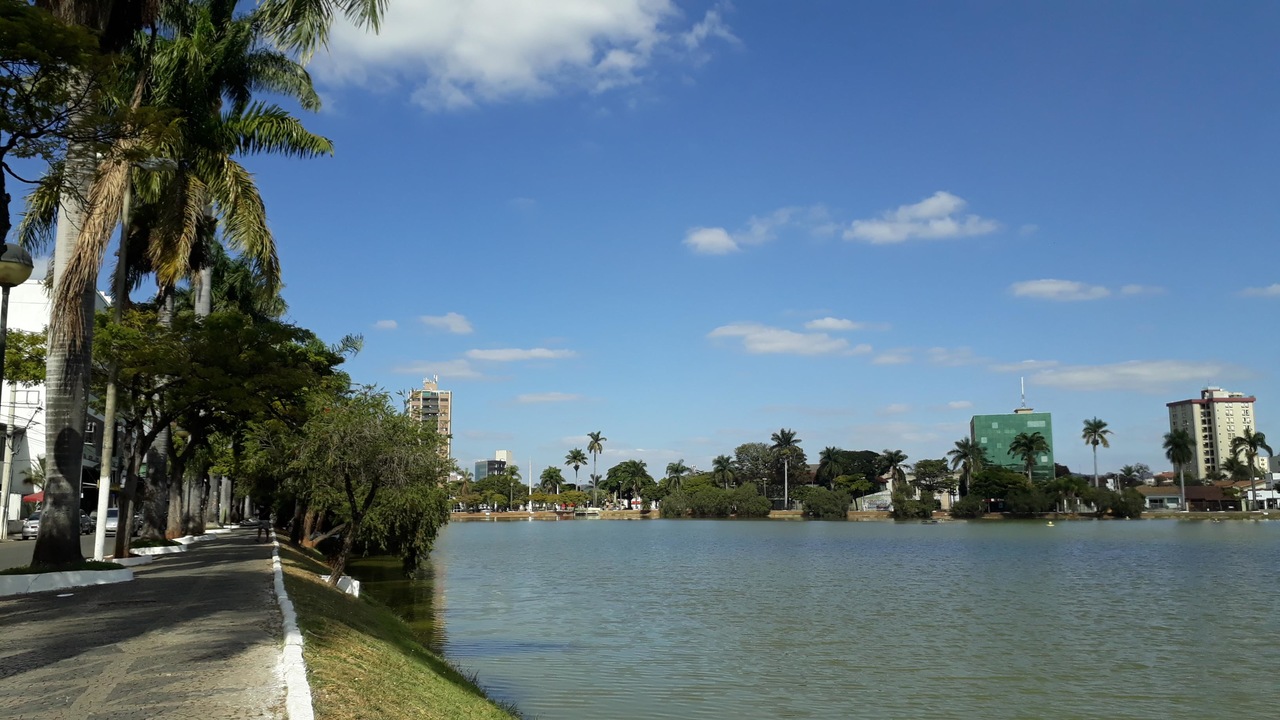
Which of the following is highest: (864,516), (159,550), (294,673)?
(294,673)

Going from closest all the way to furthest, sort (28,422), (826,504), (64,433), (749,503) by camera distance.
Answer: (64,433)
(28,422)
(826,504)
(749,503)

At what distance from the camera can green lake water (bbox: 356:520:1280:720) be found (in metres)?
18.7

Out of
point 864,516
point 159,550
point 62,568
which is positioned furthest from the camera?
point 864,516

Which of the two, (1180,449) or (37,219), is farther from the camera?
(1180,449)

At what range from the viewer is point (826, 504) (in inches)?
6353

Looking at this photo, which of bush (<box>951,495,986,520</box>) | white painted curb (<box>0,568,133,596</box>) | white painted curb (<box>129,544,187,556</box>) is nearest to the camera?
white painted curb (<box>0,568,133,596</box>)

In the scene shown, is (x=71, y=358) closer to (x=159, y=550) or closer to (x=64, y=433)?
(x=64, y=433)

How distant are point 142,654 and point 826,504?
6150 inches

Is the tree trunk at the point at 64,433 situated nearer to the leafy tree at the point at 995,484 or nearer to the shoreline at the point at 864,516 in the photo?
the shoreline at the point at 864,516

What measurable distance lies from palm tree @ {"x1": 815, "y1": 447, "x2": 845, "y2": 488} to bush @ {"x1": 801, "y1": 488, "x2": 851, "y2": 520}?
21808 millimetres

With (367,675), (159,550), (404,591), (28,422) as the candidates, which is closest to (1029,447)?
(28,422)

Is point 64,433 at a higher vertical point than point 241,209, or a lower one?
lower

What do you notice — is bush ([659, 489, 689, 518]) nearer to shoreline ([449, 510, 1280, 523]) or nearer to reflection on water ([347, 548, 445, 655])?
shoreline ([449, 510, 1280, 523])

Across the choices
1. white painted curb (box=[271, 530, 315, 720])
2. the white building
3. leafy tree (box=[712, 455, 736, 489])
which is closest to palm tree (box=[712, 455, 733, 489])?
leafy tree (box=[712, 455, 736, 489])
